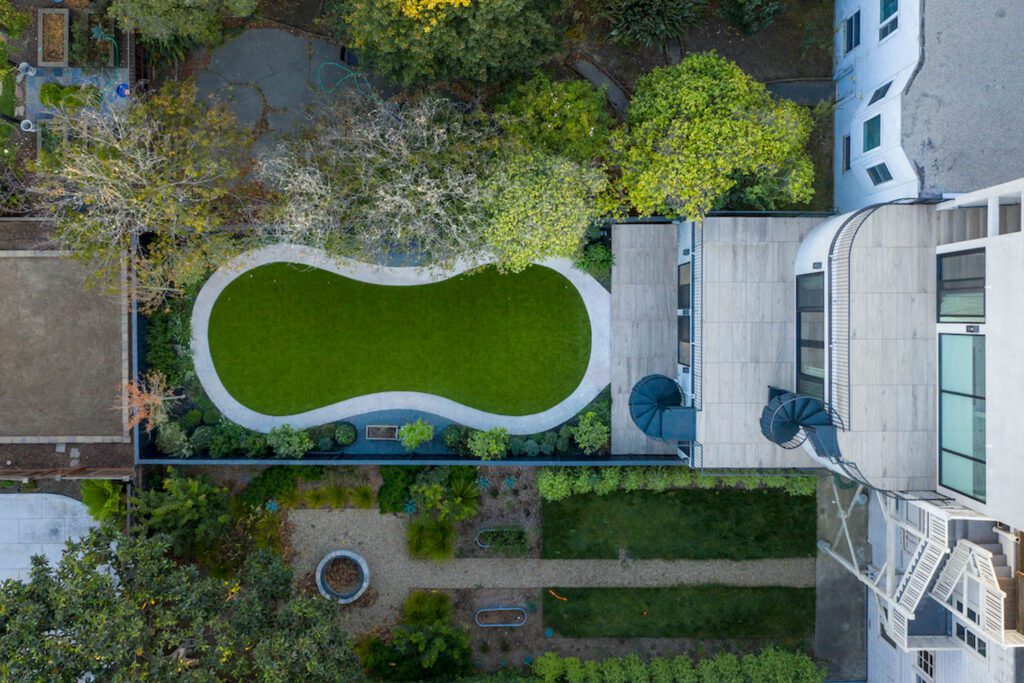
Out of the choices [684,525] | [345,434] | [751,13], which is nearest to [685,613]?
[684,525]

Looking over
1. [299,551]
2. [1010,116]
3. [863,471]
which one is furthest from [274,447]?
[1010,116]

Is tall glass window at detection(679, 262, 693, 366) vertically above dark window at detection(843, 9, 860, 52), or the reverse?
dark window at detection(843, 9, 860, 52)

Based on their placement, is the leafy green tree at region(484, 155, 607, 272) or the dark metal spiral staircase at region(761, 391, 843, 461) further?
the leafy green tree at region(484, 155, 607, 272)

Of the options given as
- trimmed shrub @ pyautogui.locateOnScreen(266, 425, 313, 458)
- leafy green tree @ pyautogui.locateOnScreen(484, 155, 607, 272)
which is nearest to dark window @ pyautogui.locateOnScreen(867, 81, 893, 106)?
leafy green tree @ pyautogui.locateOnScreen(484, 155, 607, 272)

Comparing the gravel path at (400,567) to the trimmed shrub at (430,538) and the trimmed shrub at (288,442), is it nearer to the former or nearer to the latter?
the trimmed shrub at (430,538)

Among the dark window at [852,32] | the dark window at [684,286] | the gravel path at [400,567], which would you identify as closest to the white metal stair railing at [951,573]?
the gravel path at [400,567]

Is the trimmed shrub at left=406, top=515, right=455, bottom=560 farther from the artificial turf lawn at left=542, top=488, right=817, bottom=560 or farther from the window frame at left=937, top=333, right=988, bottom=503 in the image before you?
the window frame at left=937, top=333, right=988, bottom=503

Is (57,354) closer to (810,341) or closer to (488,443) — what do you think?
(488,443)

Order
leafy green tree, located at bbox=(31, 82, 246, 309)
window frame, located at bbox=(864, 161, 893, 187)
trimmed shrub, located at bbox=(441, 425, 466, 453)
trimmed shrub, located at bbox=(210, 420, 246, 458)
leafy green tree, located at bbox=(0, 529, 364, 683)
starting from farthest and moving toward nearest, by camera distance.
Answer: trimmed shrub, located at bbox=(441, 425, 466, 453) → trimmed shrub, located at bbox=(210, 420, 246, 458) → window frame, located at bbox=(864, 161, 893, 187) → leafy green tree, located at bbox=(31, 82, 246, 309) → leafy green tree, located at bbox=(0, 529, 364, 683)
